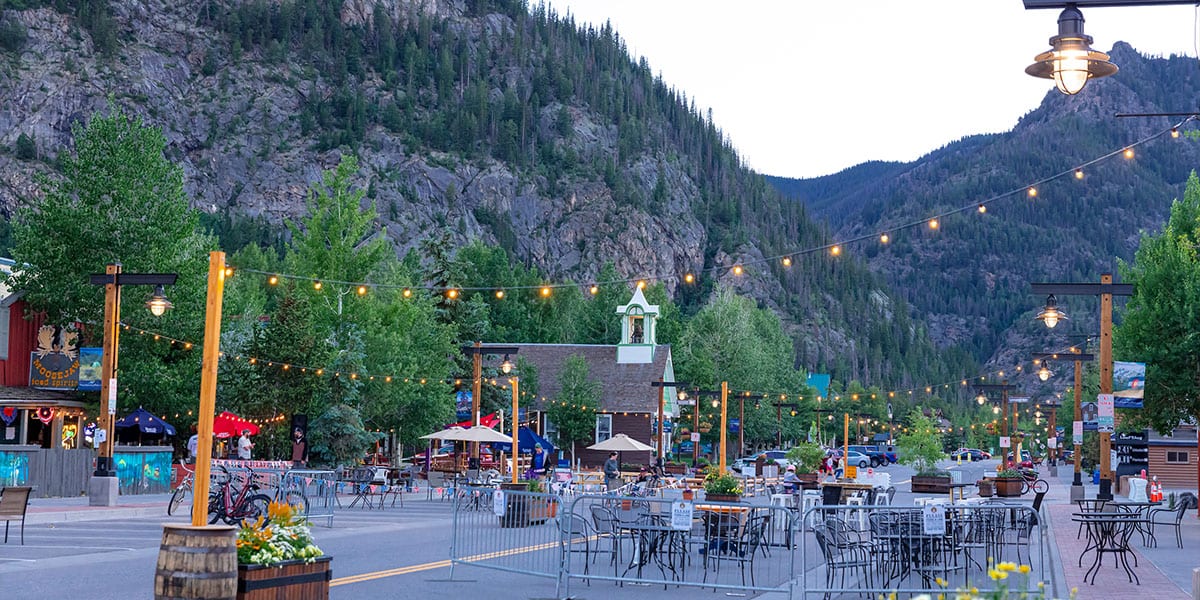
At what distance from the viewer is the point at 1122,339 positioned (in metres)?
37.8

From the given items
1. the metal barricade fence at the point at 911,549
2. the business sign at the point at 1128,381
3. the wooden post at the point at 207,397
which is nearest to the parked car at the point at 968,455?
the business sign at the point at 1128,381

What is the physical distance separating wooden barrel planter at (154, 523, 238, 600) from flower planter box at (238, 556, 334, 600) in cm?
45

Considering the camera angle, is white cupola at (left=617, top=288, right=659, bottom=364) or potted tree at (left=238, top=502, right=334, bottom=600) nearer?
potted tree at (left=238, top=502, right=334, bottom=600)

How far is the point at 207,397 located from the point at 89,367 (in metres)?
33.3

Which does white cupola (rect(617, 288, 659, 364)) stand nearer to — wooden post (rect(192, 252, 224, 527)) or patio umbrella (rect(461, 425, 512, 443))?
patio umbrella (rect(461, 425, 512, 443))

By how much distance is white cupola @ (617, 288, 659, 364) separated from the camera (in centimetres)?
8469

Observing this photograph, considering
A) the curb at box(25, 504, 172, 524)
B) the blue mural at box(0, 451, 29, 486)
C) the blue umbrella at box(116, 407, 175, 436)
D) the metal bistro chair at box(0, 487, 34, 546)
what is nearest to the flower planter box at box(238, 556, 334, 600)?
the metal bistro chair at box(0, 487, 34, 546)

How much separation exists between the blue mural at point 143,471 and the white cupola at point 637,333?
47.4m

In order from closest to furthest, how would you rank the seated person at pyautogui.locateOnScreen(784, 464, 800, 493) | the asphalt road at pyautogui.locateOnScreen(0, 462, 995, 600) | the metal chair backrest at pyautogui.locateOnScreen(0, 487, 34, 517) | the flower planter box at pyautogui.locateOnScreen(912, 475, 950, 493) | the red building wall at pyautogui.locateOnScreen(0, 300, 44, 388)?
the asphalt road at pyautogui.locateOnScreen(0, 462, 995, 600)
the metal chair backrest at pyautogui.locateOnScreen(0, 487, 34, 517)
the seated person at pyautogui.locateOnScreen(784, 464, 800, 493)
the flower planter box at pyautogui.locateOnScreen(912, 475, 950, 493)
the red building wall at pyautogui.locateOnScreen(0, 300, 44, 388)

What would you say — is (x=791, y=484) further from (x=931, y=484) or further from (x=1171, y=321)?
(x=1171, y=321)

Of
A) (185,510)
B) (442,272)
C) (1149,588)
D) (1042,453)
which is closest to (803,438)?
(442,272)

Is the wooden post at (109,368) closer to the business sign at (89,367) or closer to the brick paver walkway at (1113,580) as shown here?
the business sign at (89,367)

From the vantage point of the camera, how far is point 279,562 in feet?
35.4

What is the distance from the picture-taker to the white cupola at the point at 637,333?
84.7 meters
